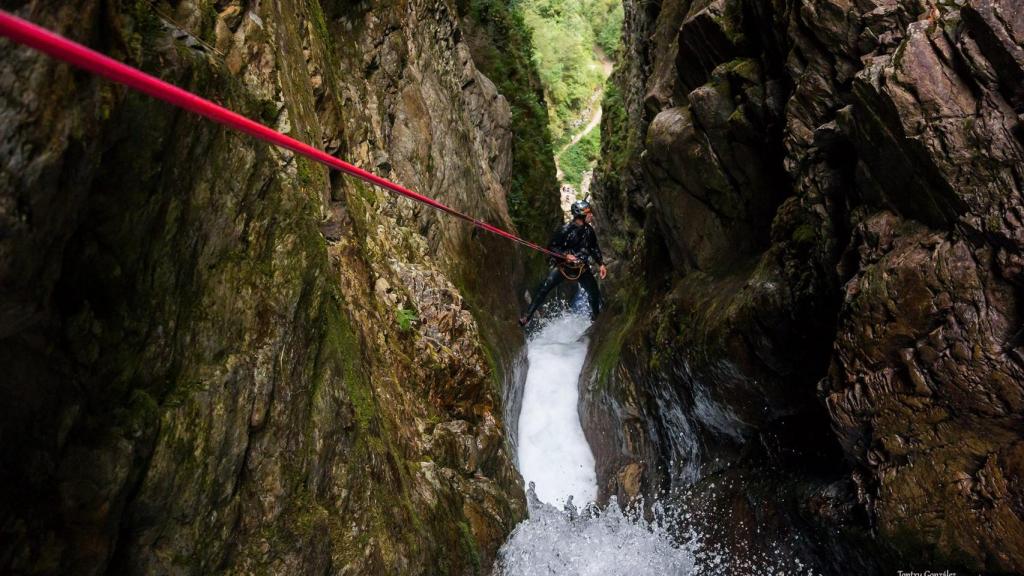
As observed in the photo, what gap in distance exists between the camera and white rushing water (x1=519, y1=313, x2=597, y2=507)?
10.7m

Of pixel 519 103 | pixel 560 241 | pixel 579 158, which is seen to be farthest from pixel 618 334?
pixel 579 158

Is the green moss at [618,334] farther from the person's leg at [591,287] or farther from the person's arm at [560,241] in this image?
the person's arm at [560,241]

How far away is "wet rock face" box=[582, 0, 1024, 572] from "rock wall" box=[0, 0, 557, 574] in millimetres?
3048

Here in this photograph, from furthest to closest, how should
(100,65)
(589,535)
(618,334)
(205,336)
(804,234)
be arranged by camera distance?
(618,334)
(589,535)
(804,234)
(205,336)
(100,65)

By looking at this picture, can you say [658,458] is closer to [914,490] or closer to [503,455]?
[503,455]

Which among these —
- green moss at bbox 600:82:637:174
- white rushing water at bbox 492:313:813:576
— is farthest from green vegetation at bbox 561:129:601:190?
white rushing water at bbox 492:313:813:576

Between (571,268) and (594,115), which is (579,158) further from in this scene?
(571,268)

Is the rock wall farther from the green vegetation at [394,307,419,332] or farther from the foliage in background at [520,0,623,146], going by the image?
the foliage in background at [520,0,623,146]

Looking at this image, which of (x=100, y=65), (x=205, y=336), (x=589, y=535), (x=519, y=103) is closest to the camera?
(x=100, y=65)

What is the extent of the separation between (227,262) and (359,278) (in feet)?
8.19

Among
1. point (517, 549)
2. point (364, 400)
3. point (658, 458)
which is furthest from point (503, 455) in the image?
point (364, 400)

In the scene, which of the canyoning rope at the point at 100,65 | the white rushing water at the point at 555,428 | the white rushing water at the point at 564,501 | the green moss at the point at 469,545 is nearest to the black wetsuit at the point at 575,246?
the white rushing water at the point at 555,428

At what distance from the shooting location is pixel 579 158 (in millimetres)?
33531

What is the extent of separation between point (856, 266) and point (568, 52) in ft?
112
